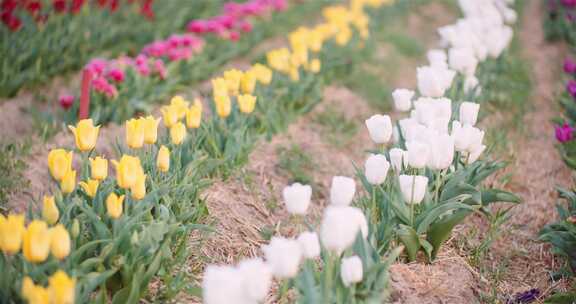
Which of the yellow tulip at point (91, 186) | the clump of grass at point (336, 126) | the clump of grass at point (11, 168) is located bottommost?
the clump of grass at point (336, 126)

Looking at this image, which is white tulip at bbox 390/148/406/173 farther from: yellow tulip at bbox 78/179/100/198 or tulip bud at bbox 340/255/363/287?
yellow tulip at bbox 78/179/100/198

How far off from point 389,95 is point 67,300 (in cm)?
363

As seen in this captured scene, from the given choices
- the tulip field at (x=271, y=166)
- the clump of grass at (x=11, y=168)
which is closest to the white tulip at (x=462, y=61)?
the tulip field at (x=271, y=166)

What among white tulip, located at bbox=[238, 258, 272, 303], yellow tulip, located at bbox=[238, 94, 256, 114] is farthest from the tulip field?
yellow tulip, located at bbox=[238, 94, 256, 114]

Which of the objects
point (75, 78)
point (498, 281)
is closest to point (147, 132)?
point (498, 281)

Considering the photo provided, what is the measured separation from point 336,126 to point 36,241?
8.91ft

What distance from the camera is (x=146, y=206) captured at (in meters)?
2.35

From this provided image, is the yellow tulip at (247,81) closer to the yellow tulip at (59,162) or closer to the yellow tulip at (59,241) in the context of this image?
the yellow tulip at (59,162)

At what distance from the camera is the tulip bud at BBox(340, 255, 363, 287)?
6.17 ft

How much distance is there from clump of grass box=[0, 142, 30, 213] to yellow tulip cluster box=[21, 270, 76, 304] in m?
1.17

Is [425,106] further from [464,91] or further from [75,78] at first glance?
[75,78]

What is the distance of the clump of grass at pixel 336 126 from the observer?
4.13 m

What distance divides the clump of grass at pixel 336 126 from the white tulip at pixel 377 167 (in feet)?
5.86

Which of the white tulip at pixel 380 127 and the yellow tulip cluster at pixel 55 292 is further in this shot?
the white tulip at pixel 380 127
